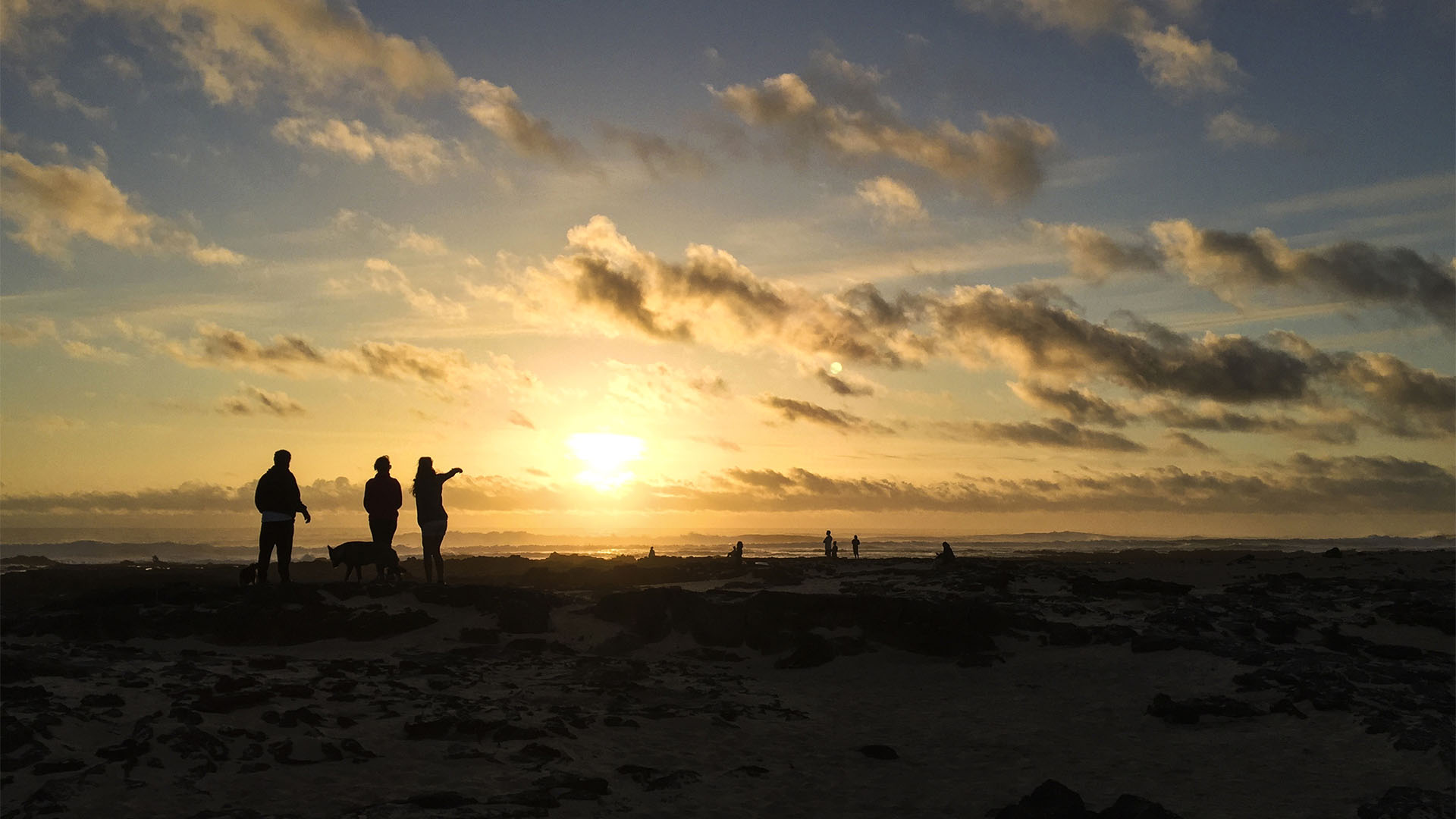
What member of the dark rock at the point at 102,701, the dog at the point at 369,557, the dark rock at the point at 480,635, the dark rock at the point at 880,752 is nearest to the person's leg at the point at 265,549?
the dog at the point at 369,557

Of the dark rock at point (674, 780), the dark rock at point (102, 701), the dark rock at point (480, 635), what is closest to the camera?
the dark rock at point (674, 780)

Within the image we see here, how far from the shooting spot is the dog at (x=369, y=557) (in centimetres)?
2014

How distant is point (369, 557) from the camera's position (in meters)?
20.2

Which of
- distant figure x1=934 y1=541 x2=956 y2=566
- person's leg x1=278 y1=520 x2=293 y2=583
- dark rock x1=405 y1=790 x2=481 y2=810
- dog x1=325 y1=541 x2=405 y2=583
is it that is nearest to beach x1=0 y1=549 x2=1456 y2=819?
dark rock x1=405 y1=790 x2=481 y2=810

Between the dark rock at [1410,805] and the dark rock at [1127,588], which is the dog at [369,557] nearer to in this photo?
the dark rock at [1127,588]

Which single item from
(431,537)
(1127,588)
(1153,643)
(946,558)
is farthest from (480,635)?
(946,558)

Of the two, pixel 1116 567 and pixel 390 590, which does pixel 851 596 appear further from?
pixel 1116 567

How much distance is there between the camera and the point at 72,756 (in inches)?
360

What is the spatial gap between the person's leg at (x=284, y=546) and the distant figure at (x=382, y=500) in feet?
5.88

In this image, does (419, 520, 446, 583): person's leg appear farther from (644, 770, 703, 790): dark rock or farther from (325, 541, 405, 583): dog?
(644, 770, 703, 790): dark rock

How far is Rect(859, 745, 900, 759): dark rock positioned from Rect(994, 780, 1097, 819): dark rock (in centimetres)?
205

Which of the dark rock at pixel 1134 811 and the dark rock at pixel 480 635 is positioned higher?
the dark rock at pixel 480 635

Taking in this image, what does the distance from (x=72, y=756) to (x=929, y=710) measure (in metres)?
10.6

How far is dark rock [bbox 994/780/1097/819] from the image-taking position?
9.31m
